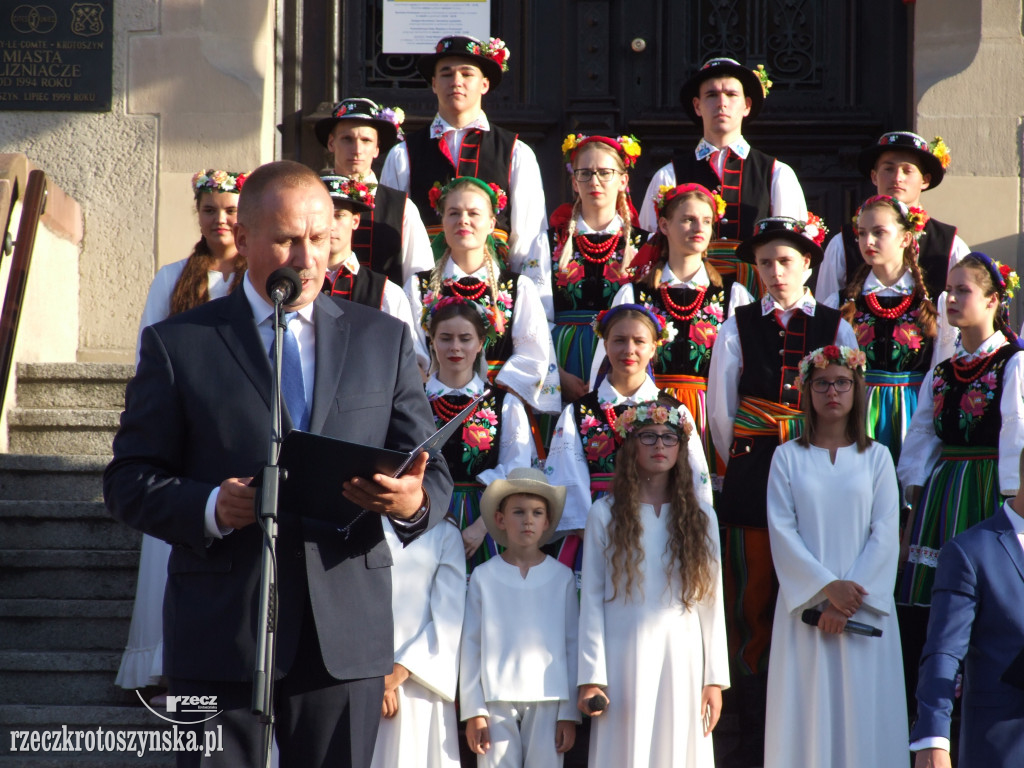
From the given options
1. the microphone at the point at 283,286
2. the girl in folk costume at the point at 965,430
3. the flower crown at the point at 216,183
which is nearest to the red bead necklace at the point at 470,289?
the flower crown at the point at 216,183

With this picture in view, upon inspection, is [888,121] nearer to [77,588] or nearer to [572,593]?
[572,593]

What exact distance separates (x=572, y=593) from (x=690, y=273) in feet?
5.89

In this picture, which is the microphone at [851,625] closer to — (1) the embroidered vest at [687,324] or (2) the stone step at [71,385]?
(1) the embroidered vest at [687,324]

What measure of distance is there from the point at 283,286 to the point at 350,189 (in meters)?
3.71

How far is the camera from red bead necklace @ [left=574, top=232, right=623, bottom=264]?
6.29 meters

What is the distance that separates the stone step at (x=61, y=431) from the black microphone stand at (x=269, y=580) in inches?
149

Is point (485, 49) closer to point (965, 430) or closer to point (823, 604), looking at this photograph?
point (965, 430)

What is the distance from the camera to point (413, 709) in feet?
15.5

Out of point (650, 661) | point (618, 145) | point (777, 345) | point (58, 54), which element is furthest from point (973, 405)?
point (58, 54)

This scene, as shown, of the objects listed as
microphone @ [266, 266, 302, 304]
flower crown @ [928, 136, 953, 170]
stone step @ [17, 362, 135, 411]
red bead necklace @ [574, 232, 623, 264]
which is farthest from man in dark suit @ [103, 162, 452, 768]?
flower crown @ [928, 136, 953, 170]

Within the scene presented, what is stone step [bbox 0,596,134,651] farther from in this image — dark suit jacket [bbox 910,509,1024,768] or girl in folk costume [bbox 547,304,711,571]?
dark suit jacket [bbox 910,509,1024,768]

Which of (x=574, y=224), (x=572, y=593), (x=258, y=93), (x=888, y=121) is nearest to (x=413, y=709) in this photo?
(x=572, y=593)

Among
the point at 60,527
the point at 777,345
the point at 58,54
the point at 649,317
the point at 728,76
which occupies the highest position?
the point at 58,54

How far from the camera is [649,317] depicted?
5492mm
